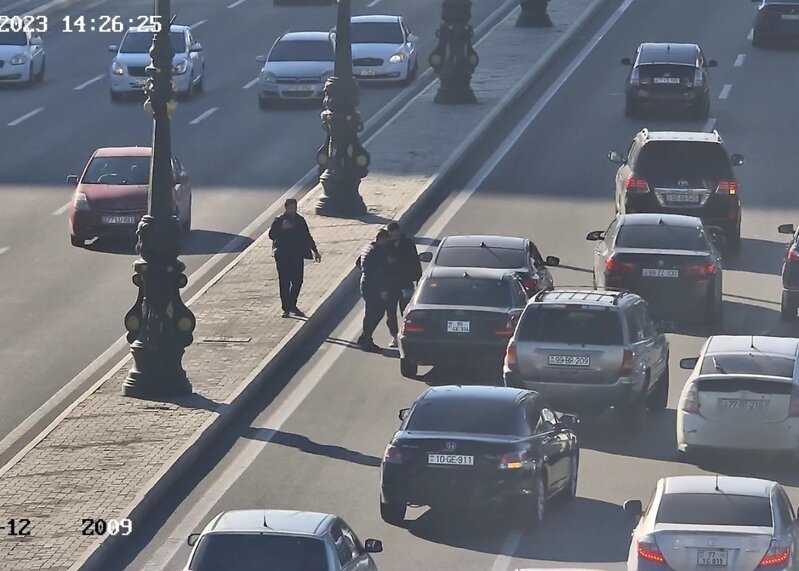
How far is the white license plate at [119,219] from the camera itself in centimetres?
3500

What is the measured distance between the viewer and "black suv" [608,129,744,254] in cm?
3372

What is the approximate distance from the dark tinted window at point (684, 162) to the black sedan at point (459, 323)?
8.19 m

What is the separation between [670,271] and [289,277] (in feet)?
17.4

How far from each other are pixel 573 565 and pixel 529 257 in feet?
35.5

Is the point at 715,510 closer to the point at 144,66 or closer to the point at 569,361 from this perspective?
the point at 569,361

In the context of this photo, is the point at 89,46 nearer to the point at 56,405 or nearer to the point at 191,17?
the point at 191,17

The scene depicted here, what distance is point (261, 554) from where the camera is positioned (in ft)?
49.9

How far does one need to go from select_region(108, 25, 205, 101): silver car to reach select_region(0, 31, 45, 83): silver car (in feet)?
9.66

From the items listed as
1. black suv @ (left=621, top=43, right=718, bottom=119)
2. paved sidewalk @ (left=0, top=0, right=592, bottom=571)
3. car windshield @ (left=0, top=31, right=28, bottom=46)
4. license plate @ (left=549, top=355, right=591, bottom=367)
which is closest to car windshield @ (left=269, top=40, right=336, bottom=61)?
paved sidewalk @ (left=0, top=0, right=592, bottom=571)

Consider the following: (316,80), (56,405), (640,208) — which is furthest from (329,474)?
(316,80)

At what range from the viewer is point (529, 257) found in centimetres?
2881

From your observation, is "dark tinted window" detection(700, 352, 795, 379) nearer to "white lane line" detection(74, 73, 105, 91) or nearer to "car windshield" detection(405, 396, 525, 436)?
"car windshield" detection(405, 396, 525, 436)

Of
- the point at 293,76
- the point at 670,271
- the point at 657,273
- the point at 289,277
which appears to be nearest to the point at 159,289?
the point at 289,277

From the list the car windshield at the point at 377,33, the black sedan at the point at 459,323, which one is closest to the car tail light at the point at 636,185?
the black sedan at the point at 459,323
